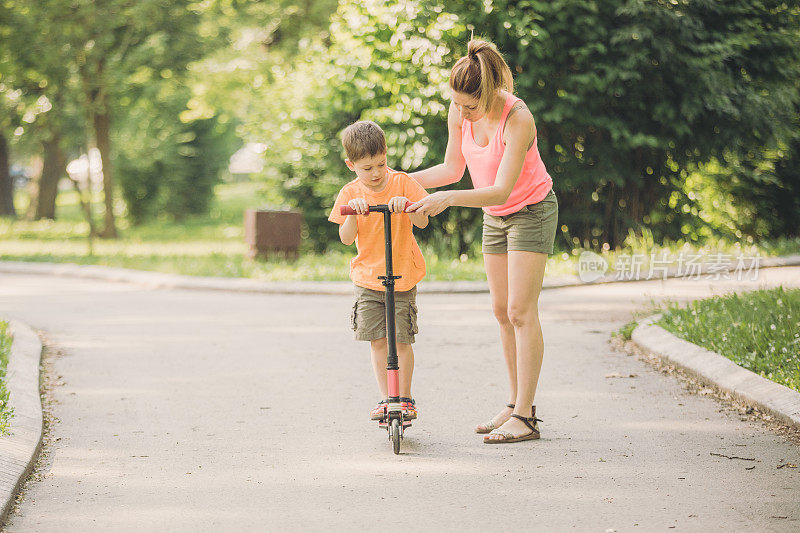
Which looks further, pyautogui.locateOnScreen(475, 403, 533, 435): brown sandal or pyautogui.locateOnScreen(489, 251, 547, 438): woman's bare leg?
pyautogui.locateOnScreen(475, 403, 533, 435): brown sandal

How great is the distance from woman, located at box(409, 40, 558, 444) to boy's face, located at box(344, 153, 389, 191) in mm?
269

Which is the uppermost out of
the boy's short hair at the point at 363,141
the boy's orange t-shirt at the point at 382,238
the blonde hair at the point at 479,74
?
the blonde hair at the point at 479,74

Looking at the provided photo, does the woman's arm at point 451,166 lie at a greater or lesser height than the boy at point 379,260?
greater

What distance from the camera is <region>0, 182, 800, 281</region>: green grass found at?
1391cm

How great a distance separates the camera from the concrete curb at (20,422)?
14.8 feet

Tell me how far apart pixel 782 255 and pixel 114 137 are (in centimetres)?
2374

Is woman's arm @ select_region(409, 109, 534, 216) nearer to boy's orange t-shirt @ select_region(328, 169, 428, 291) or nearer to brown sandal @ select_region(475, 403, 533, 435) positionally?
boy's orange t-shirt @ select_region(328, 169, 428, 291)

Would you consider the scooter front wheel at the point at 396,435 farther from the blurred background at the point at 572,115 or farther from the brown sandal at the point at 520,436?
the blurred background at the point at 572,115

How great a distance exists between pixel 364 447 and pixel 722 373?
2.58 meters

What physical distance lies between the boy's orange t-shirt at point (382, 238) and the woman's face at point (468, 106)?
439mm

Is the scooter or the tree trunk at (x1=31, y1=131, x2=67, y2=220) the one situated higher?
the tree trunk at (x1=31, y1=131, x2=67, y2=220)

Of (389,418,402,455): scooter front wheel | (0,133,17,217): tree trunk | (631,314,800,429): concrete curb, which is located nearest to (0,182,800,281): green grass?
(0,133,17,217): tree trunk

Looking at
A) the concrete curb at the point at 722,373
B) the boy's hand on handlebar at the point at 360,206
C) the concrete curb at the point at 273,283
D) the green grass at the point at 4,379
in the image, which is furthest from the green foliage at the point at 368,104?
the boy's hand on handlebar at the point at 360,206

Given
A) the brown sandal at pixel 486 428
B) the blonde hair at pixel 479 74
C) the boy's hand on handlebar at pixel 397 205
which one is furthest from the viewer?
the brown sandal at pixel 486 428
